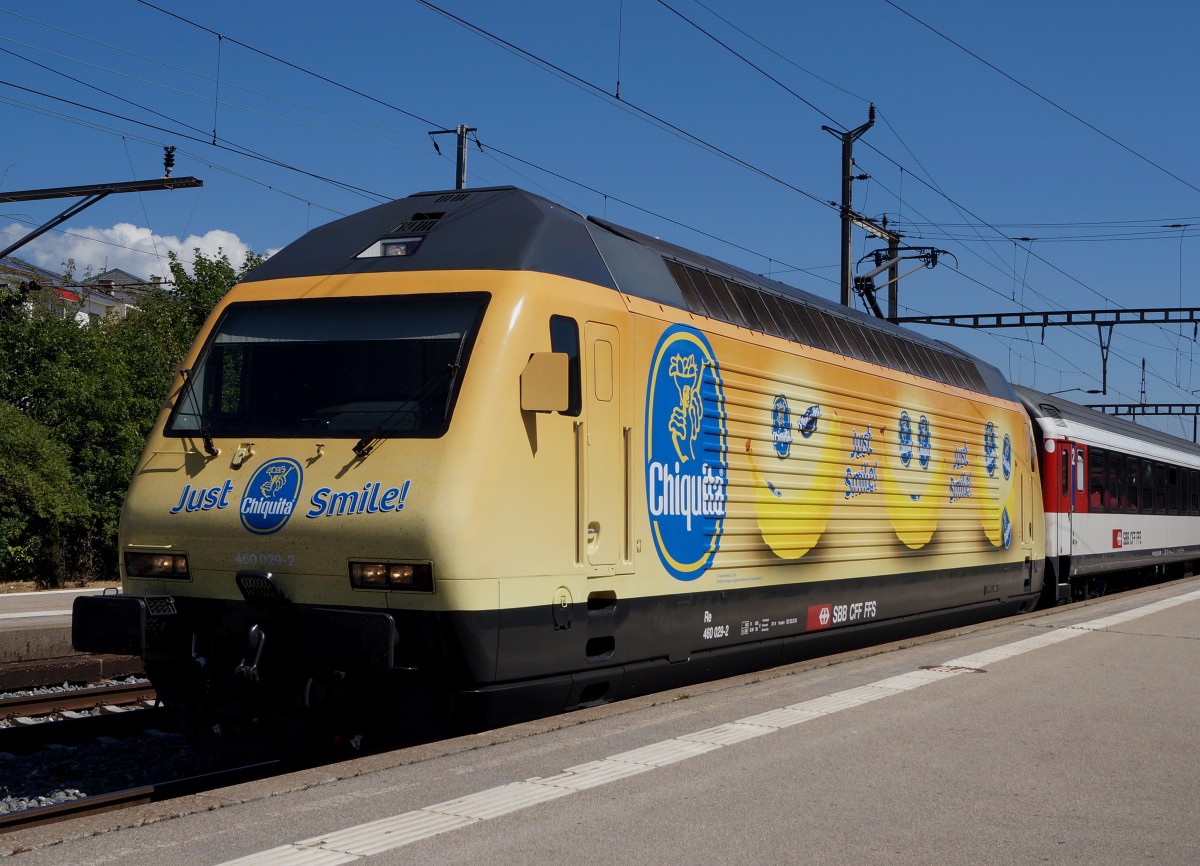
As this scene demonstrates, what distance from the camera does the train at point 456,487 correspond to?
6.77 m

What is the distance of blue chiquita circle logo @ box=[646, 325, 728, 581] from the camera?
8234 millimetres

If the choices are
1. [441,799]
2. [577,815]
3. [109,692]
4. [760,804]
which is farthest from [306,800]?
[109,692]

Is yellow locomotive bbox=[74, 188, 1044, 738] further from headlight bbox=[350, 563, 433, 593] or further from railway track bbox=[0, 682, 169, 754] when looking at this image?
railway track bbox=[0, 682, 169, 754]

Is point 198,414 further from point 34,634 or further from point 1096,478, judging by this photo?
point 1096,478

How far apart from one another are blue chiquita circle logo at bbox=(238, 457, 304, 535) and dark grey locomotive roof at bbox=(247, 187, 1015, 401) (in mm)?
1415

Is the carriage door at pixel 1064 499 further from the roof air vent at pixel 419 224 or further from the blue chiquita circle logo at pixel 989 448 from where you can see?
the roof air vent at pixel 419 224

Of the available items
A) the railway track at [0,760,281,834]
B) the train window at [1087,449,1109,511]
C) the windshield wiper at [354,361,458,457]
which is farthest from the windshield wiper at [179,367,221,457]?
the train window at [1087,449,1109,511]

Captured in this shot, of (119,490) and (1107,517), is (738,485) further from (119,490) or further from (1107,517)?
(119,490)

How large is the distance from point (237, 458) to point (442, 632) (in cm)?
173

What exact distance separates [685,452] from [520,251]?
1955mm

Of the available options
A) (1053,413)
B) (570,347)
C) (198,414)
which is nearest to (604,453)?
(570,347)

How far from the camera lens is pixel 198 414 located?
773 cm

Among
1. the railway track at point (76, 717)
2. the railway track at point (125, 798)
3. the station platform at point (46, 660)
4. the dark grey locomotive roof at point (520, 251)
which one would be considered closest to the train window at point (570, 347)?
the dark grey locomotive roof at point (520, 251)

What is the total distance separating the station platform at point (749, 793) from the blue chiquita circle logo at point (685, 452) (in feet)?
3.46
